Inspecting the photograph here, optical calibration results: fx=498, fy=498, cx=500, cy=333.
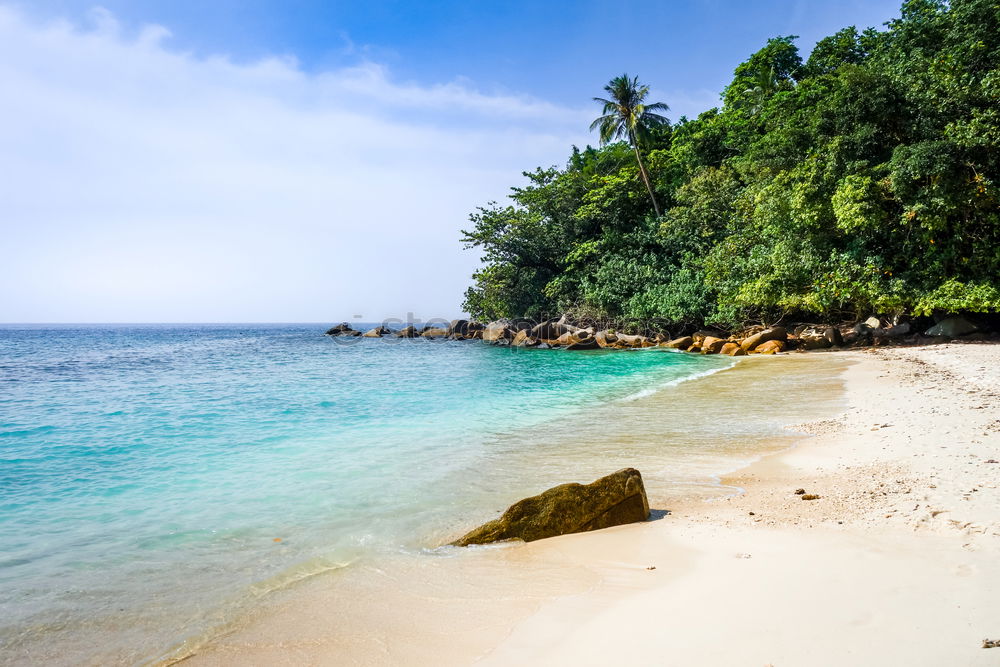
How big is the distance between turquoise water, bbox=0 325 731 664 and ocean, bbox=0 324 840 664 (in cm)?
3

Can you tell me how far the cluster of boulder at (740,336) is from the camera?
1970 centimetres

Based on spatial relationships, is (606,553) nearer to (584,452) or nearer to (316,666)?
(316,666)

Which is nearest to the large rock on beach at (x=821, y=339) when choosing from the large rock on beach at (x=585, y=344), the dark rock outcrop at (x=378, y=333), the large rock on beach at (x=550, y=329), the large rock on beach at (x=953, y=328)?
the large rock on beach at (x=953, y=328)

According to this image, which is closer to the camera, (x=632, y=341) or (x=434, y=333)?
(x=632, y=341)

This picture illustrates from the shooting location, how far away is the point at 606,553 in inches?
167

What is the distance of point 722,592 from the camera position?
327 cm

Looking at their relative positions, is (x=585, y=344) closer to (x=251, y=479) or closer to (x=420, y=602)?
(x=251, y=479)

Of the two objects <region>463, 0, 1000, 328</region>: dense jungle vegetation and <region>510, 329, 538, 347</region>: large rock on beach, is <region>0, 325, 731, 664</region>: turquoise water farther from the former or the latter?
<region>510, 329, 538, 347</region>: large rock on beach

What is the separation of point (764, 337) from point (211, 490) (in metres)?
23.1

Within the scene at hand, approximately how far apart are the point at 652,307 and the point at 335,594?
2711cm

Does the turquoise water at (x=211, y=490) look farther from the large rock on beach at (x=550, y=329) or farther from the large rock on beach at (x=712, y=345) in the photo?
the large rock on beach at (x=550, y=329)

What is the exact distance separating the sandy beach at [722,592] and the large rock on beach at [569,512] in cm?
17

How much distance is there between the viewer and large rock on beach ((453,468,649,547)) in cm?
478

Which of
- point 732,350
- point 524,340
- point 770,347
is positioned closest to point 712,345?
point 732,350
